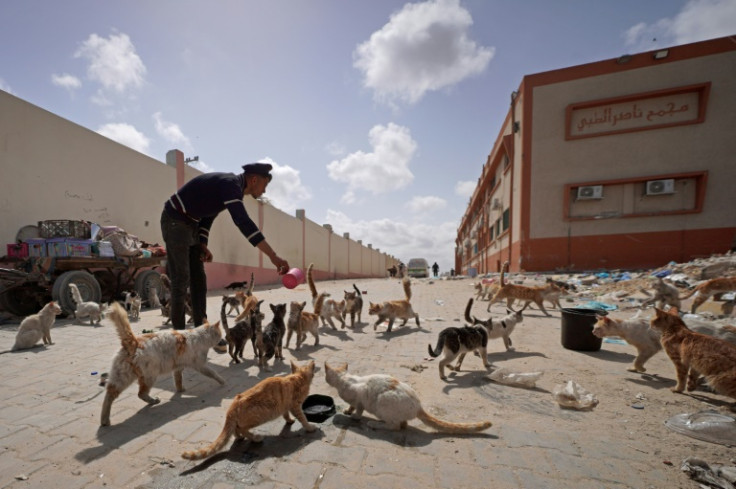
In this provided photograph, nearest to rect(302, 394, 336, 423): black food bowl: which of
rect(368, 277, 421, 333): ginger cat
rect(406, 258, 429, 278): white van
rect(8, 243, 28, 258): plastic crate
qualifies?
rect(368, 277, 421, 333): ginger cat

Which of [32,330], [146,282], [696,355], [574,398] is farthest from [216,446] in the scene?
[146,282]

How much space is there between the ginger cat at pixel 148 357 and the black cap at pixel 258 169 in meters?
2.17

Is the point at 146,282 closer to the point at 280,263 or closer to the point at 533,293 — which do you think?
the point at 280,263

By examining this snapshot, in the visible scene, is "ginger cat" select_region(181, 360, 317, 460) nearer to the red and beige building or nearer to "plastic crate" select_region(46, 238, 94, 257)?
"plastic crate" select_region(46, 238, 94, 257)

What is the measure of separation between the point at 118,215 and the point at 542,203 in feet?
62.3

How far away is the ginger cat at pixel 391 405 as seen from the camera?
7.75 feet

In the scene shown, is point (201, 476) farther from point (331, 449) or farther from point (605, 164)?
point (605, 164)

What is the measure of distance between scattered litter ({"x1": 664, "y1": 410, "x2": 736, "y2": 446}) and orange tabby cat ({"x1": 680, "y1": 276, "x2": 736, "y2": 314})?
5.83 m

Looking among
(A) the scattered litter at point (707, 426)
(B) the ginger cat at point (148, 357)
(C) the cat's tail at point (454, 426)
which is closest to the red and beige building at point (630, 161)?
(A) the scattered litter at point (707, 426)

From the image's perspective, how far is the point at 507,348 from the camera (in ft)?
15.9

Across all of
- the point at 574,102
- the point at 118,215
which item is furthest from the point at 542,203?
the point at 118,215

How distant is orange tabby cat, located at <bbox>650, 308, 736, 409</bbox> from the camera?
107 inches

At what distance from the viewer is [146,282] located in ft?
28.8

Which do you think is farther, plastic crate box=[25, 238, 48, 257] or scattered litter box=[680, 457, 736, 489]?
plastic crate box=[25, 238, 48, 257]
